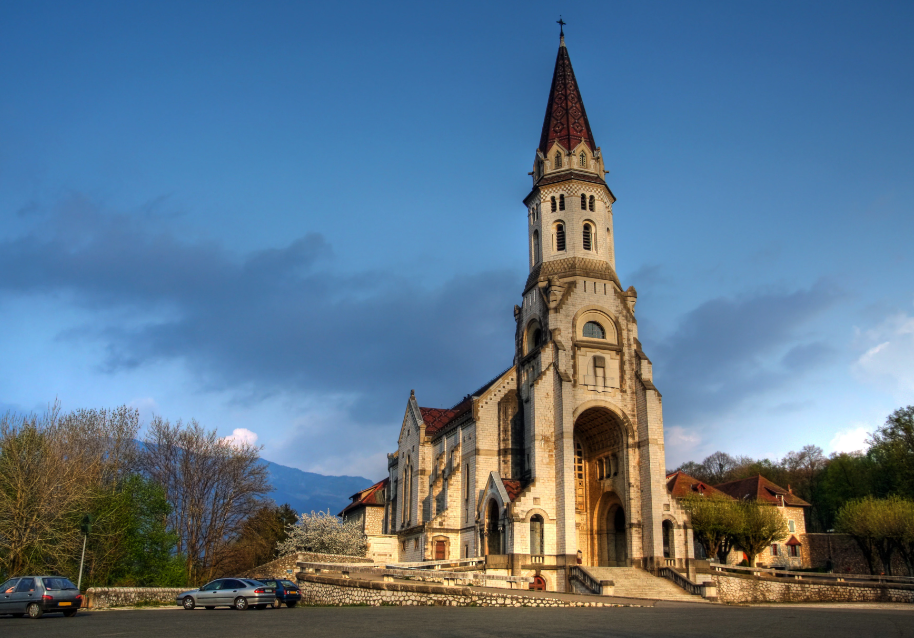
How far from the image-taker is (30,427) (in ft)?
133

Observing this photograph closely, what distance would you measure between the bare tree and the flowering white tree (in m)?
4.39

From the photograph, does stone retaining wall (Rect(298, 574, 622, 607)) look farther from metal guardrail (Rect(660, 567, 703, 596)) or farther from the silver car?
metal guardrail (Rect(660, 567, 703, 596))

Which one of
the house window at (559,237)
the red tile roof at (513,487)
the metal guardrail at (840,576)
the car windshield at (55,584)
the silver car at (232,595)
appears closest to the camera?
the car windshield at (55,584)

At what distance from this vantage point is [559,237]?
51.9 metres

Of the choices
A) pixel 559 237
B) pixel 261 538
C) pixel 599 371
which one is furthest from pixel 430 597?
pixel 261 538

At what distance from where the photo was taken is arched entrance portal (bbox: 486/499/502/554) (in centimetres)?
4391

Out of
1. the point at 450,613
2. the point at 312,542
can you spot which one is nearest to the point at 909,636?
the point at 450,613

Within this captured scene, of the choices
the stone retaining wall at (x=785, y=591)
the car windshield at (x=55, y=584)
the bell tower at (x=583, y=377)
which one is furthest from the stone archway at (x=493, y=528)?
the car windshield at (x=55, y=584)

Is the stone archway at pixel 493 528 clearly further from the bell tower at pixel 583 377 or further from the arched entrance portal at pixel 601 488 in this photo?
the arched entrance portal at pixel 601 488

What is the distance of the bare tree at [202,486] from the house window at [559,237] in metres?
29.6

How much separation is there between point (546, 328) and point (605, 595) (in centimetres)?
1771

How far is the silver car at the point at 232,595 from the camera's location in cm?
2673

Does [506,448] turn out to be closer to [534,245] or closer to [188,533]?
[534,245]

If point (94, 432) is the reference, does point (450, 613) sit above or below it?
below
